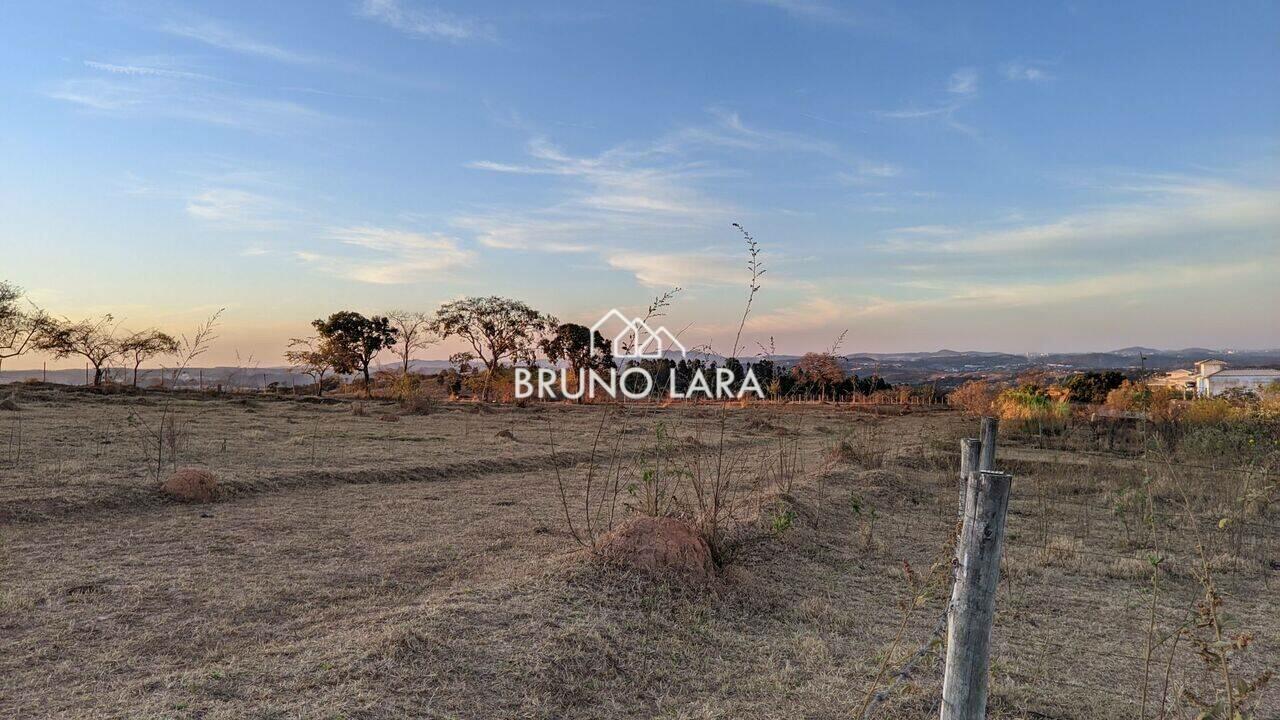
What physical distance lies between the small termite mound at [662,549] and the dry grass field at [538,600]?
0.13 meters

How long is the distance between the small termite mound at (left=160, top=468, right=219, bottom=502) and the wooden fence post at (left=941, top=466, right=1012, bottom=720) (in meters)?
7.81

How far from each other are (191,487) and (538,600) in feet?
17.2

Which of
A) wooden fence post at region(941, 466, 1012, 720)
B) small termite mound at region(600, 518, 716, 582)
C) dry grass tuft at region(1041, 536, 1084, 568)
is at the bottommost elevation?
dry grass tuft at region(1041, 536, 1084, 568)

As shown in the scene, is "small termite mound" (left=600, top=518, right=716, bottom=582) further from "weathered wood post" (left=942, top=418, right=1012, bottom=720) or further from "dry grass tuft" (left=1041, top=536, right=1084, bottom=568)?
"dry grass tuft" (left=1041, top=536, right=1084, bottom=568)

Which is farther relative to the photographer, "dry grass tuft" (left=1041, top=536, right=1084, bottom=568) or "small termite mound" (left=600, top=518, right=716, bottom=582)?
"dry grass tuft" (left=1041, top=536, right=1084, bottom=568)

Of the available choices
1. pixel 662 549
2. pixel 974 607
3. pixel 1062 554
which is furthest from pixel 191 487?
pixel 1062 554

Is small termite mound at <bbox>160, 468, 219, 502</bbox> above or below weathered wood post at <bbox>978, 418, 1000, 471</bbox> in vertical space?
below

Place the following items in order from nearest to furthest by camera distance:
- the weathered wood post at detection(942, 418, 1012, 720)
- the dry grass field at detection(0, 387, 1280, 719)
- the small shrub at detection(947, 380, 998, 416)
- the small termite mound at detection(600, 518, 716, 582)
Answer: the weathered wood post at detection(942, 418, 1012, 720), the dry grass field at detection(0, 387, 1280, 719), the small termite mound at detection(600, 518, 716, 582), the small shrub at detection(947, 380, 998, 416)

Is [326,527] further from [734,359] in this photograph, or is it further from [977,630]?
[977,630]

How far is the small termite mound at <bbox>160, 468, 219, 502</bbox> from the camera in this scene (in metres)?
8.07

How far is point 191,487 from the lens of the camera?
8.14m

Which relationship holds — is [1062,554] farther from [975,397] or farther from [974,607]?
[975,397]

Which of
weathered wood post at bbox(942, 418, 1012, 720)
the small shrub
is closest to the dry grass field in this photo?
weathered wood post at bbox(942, 418, 1012, 720)

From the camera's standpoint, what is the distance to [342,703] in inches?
138
